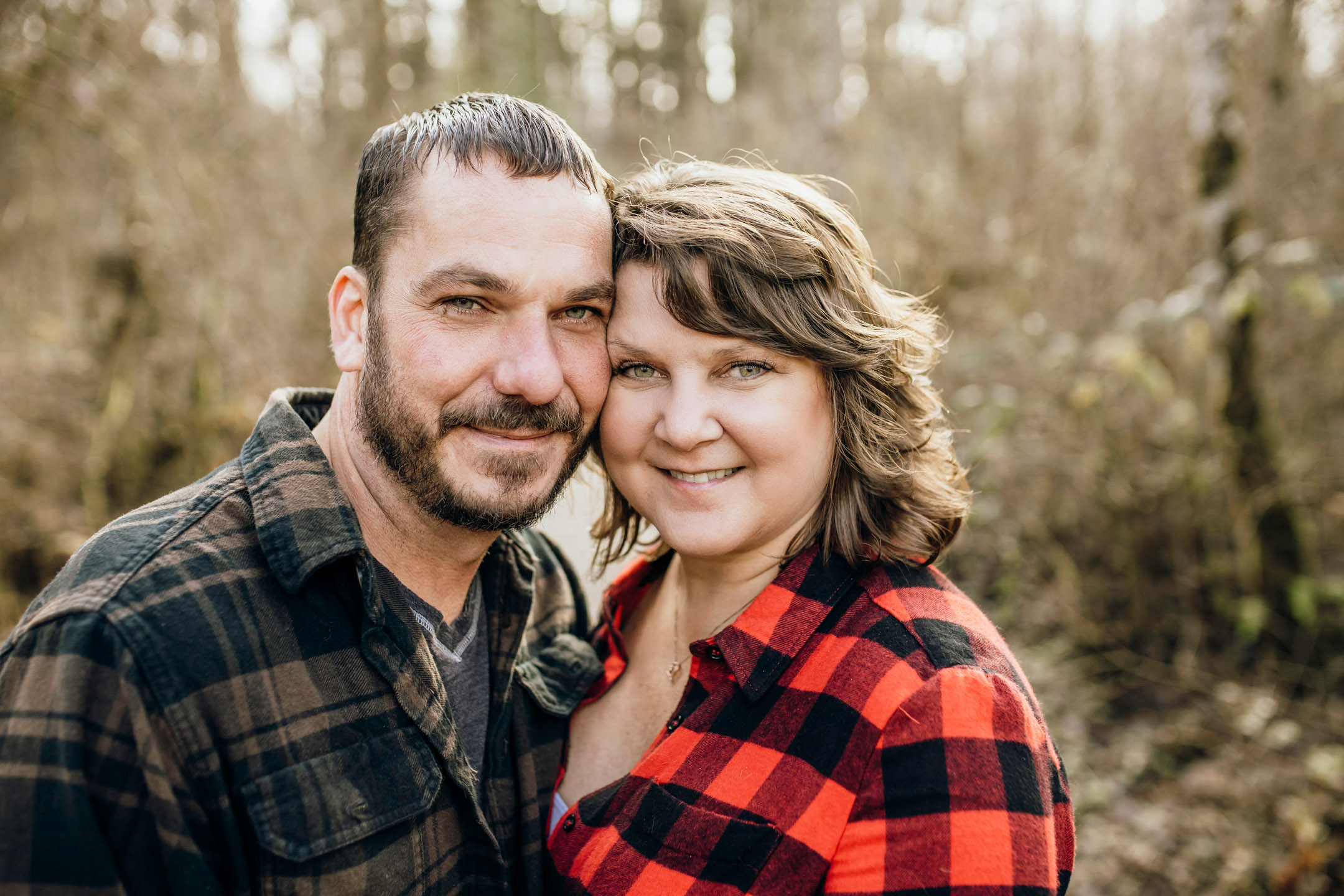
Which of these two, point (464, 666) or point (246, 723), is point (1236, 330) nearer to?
point (464, 666)

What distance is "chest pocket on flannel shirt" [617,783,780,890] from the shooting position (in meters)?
1.44

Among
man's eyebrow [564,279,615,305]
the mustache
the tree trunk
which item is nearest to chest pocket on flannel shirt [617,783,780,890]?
the mustache

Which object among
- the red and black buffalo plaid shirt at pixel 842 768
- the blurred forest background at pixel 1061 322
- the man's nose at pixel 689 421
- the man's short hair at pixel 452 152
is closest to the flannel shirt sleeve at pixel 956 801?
the red and black buffalo plaid shirt at pixel 842 768

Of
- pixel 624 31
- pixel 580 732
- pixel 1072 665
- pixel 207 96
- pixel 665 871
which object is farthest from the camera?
pixel 624 31

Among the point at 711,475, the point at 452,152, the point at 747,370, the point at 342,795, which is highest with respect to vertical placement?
the point at 452,152

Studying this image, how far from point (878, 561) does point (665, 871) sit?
29.7 inches

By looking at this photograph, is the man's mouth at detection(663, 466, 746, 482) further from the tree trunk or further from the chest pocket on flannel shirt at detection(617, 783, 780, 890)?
the tree trunk

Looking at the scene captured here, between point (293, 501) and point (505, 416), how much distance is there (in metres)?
0.45

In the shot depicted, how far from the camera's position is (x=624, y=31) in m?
20.0

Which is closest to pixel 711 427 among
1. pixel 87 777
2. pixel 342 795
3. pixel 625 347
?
pixel 625 347

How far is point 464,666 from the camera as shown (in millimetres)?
1912

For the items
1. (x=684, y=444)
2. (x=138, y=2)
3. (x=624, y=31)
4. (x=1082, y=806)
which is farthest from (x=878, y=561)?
(x=624, y=31)

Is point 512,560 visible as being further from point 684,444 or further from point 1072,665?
point 1072,665

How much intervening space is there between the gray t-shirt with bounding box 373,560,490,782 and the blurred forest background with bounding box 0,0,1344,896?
2.66ft
